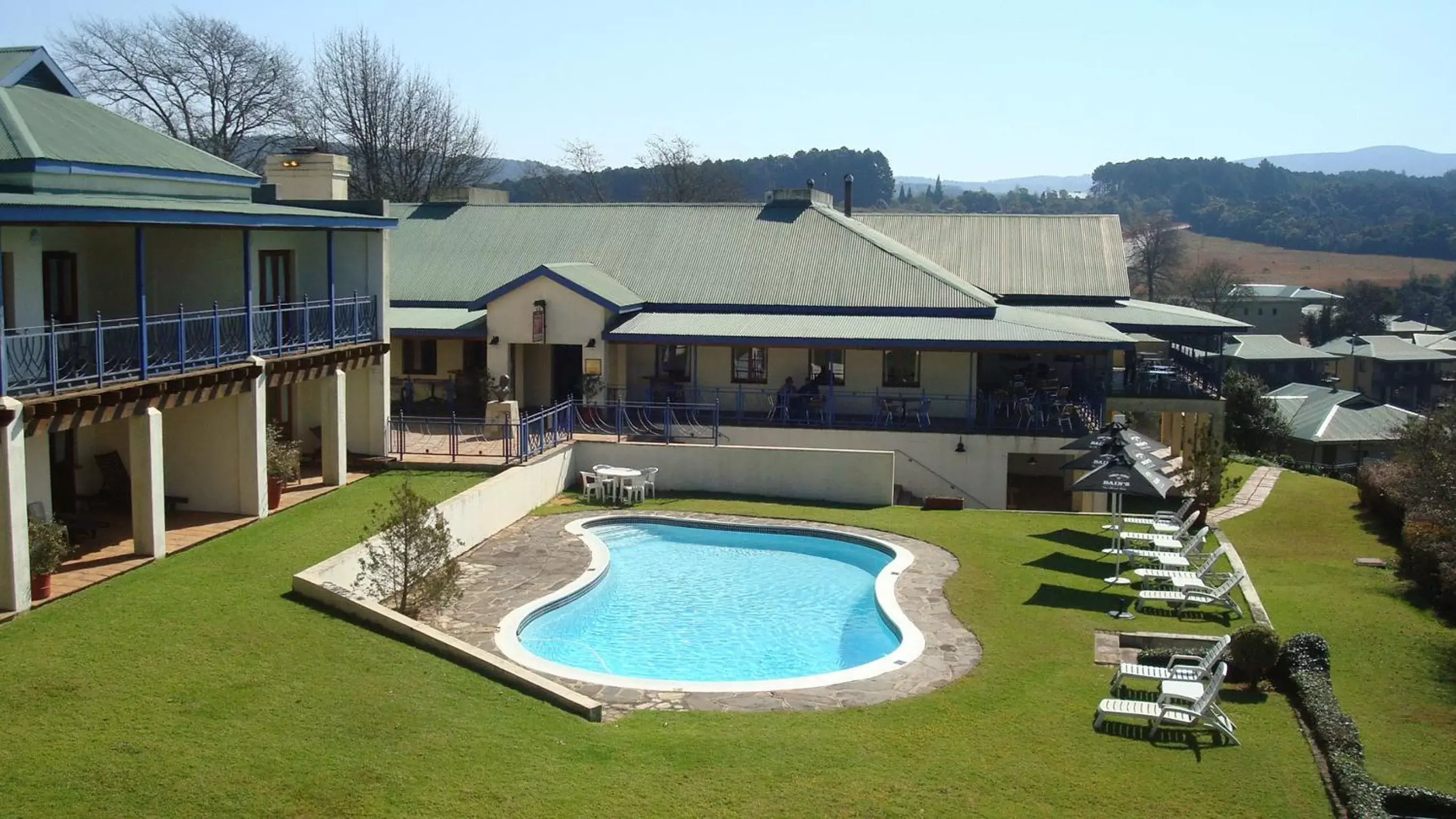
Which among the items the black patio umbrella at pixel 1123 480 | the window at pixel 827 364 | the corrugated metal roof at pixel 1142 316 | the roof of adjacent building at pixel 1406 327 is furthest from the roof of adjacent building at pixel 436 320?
the roof of adjacent building at pixel 1406 327

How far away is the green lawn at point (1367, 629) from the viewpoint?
45.8 ft

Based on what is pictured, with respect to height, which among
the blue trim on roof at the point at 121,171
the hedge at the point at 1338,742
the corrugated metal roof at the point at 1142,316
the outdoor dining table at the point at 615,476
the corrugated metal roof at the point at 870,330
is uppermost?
the blue trim on roof at the point at 121,171

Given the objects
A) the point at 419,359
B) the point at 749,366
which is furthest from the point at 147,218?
the point at 749,366

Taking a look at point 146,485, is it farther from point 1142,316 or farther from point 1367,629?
point 1142,316

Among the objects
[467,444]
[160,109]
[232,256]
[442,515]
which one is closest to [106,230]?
[232,256]

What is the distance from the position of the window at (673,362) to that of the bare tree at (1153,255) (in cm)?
8215

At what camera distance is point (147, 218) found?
1706 centimetres

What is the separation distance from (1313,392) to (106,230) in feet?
198

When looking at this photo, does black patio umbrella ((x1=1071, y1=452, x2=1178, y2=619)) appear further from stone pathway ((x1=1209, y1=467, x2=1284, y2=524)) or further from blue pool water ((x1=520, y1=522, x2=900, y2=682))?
stone pathway ((x1=1209, y1=467, x2=1284, y2=524))

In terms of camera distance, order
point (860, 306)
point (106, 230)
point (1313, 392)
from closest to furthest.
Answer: point (106, 230)
point (860, 306)
point (1313, 392)

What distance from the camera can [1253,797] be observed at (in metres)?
12.1

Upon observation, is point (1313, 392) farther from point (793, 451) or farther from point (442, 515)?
point (442, 515)

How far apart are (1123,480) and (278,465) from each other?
14.3m

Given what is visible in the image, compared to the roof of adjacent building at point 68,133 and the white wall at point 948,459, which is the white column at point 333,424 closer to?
the roof of adjacent building at point 68,133
